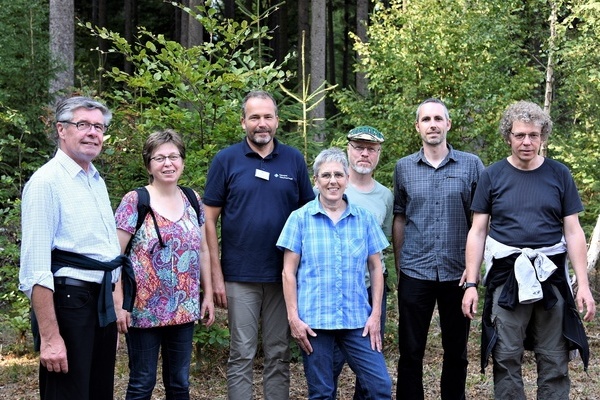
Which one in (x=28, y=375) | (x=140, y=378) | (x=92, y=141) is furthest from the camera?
(x=28, y=375)

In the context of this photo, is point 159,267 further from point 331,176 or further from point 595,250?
point 595,250

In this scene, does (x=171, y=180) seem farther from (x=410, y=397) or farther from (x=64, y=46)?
(x=64, y=46)

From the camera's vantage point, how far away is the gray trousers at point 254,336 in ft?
14.7

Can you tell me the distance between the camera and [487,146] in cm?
938

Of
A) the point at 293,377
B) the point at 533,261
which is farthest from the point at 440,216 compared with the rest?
the point at 293,377

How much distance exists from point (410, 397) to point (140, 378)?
1.87 m

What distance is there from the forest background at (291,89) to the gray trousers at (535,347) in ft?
7.50

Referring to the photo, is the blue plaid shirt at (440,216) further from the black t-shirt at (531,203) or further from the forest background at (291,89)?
the forest background at (291,89)

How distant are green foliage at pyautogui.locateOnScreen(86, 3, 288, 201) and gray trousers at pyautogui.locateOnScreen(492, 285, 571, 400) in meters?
2.52

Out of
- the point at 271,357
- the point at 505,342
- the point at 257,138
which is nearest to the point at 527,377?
the point at 505,342

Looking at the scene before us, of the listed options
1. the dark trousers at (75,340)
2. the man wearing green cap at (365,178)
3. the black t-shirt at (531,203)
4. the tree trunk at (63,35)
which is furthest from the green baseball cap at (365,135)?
the tree trunk at (63,35)

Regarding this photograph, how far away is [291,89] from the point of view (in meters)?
10.3

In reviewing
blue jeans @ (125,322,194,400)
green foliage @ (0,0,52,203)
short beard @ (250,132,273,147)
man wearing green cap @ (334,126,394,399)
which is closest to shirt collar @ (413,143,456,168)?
man wearing green cap @ (334,126,394,399)

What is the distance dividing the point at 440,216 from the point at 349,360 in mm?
1161
